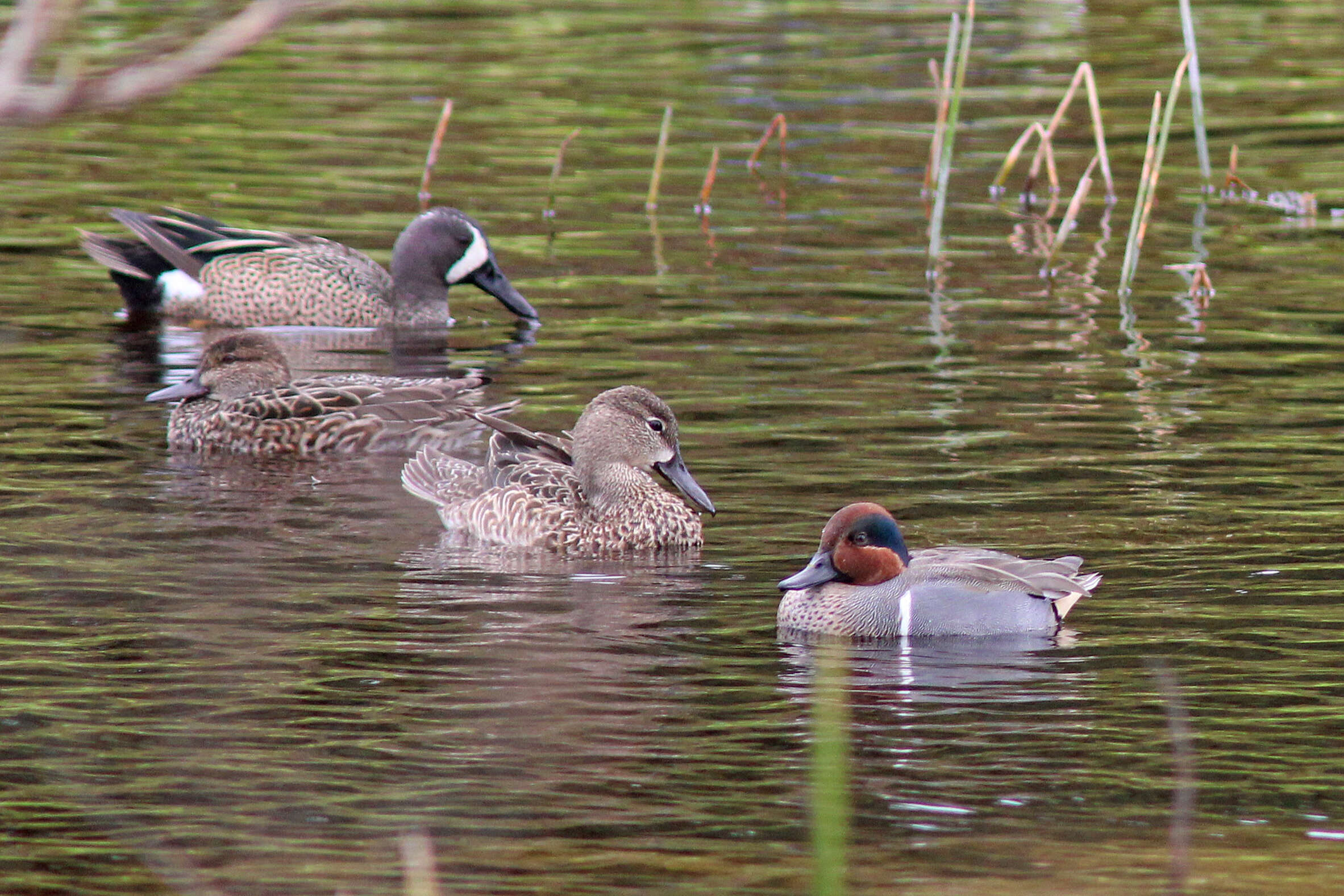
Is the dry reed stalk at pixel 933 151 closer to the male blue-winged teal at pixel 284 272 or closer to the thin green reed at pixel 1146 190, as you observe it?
the thin green reed at pixel 1146 190

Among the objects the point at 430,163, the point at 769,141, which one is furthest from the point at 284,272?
the point at 769,141

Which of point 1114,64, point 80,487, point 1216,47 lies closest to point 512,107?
point 1114,64

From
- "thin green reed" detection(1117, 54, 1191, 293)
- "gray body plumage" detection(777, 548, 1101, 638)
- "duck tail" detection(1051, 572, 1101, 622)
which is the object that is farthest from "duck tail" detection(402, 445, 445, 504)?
"thin green reed" detection(1117, 54, 1191, 293)

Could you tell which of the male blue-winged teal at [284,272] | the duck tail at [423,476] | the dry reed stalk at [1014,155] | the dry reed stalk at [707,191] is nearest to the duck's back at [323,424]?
the duck tail at [423,476]

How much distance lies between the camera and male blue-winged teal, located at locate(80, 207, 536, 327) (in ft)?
46.9

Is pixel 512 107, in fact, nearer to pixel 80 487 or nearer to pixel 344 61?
pixel 344 61

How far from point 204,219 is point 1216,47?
13.6 m

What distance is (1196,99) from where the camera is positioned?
16.7 m

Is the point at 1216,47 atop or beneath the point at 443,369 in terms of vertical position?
atop

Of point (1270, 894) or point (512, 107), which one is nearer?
point (1270, 894)

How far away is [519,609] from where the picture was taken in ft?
27.4

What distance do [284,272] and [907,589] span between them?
7.47 meters

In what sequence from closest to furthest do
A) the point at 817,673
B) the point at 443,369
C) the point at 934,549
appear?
the point at 817,673 < the point at 934,549 < the point at 443,369

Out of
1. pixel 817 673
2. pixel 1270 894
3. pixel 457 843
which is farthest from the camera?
pixel 817 673
